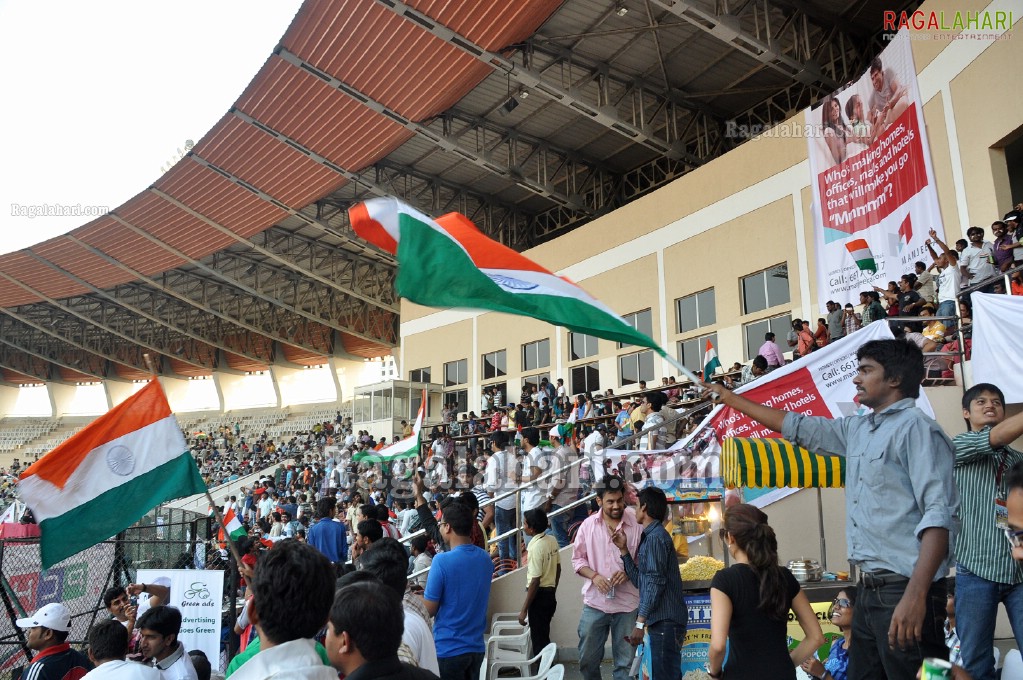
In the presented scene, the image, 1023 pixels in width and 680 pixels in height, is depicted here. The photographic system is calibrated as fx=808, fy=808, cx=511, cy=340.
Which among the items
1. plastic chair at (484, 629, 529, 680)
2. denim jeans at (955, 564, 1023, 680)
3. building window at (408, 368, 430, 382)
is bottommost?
plastic chair at (484, 629, 529, 680)

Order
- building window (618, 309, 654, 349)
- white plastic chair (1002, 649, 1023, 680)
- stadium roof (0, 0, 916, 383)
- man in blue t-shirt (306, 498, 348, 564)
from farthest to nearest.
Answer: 1. building window (618, 309, 654, 349)
2. stadium roof (0, 0, 916, 383)
3. man in blue t-shirt (306, 498, 348, 564)
4. white plastic chair (1002, 649, 1023, 680)

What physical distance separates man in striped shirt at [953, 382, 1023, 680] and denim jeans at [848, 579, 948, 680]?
454 millimetres

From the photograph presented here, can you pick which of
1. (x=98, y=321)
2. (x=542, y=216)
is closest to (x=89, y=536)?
(x=542, y=216)

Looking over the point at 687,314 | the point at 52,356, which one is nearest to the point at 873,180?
the point at 687,314

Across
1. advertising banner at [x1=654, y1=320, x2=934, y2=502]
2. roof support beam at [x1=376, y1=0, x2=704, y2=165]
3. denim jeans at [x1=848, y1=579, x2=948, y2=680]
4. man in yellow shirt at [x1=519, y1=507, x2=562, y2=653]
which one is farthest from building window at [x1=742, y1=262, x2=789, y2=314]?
denim jeans at [x1=848, y1=579, x2=948, y2=680]

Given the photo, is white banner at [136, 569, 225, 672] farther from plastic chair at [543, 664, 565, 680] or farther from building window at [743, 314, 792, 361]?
building window at [743, 314, 792, 361]

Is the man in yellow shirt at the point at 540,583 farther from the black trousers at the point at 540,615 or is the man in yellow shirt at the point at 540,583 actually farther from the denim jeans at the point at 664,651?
the denim jeans at the point at 664,651

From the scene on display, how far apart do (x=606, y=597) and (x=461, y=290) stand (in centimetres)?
248

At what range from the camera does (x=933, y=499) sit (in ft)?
8.24

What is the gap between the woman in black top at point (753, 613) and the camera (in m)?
2.91

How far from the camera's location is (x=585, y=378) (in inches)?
824

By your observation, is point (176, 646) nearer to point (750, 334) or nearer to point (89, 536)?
point (89, 536)

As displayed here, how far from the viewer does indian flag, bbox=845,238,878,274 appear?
11680mm

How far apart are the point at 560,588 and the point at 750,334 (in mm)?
10473
